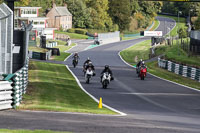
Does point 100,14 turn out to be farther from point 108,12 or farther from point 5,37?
point 5,37

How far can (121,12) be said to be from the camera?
157 metres

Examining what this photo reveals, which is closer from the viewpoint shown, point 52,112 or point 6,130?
point 6,130

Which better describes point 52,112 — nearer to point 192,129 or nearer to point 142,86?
point 192,129

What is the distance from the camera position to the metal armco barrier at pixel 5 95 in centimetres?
1621

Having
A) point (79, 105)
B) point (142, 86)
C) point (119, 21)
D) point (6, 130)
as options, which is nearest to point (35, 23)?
point (119, 21)

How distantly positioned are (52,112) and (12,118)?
2.46 m

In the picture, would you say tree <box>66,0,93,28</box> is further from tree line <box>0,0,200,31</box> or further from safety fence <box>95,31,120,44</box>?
safety fence <box>95,31,120,44</box>

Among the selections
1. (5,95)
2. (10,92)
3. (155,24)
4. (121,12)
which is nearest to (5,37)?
(10,92)

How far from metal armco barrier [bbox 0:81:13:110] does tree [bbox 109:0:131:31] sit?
139 metres

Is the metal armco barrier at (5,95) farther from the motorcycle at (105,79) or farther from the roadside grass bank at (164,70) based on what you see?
the roadside grass bank at (164,70)

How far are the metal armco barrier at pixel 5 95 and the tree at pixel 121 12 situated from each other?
139m

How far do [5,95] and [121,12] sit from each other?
14241 cm

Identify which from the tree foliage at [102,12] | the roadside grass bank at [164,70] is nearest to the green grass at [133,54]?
the roadside grass bank at [164,70]

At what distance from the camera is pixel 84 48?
101 meters
